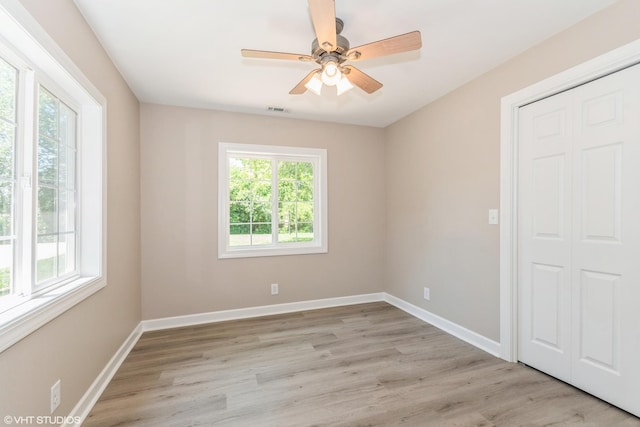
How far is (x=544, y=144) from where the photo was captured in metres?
2.15

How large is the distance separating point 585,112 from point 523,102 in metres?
0.42

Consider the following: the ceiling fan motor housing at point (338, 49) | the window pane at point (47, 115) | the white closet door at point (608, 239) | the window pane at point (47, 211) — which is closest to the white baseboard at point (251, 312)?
the window pane at point (47, 211)

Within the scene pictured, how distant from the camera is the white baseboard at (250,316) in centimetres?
189

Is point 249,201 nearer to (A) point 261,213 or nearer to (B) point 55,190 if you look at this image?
(A) point 261,213

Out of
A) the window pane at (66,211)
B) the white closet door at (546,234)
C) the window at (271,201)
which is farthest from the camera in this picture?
the window at (271,201)

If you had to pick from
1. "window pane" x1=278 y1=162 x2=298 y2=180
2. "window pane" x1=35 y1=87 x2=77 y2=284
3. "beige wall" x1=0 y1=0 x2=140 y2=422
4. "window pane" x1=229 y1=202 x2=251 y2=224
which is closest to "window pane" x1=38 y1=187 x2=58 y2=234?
"window pane" x1=35 y1=87 x2=77 y2=284

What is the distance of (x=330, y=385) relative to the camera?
6.77 feet

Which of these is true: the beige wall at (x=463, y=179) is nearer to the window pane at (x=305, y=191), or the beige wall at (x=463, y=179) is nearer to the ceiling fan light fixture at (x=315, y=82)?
the window pane at (x=305, y=191)

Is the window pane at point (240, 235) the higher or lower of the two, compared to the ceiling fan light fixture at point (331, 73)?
lower

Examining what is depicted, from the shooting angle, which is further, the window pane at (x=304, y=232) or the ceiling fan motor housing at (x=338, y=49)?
A: the window pane at (x=304, y=232)

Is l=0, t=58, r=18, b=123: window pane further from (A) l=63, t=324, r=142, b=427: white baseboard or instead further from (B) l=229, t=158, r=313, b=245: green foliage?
(B) l=229, t=158, r=313, b=245: green foliage

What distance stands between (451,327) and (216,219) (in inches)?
112

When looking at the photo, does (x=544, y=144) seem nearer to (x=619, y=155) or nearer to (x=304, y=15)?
(x=619, y=155)

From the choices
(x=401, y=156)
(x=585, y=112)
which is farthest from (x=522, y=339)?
(x=401, y=156)
